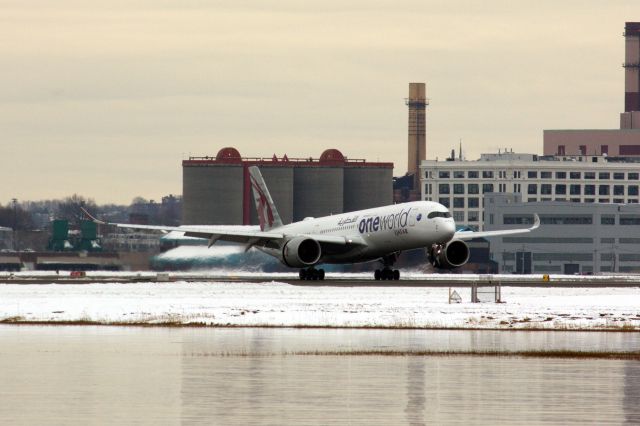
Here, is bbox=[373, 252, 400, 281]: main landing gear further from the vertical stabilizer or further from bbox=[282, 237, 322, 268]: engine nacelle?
the vertical stabilizer

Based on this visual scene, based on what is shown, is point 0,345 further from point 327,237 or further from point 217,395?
point 327,237

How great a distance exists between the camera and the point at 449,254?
89312 mm

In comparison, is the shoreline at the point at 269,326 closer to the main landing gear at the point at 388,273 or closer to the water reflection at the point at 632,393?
the water reflection at the point at 632,393

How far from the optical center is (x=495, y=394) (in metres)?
30.5

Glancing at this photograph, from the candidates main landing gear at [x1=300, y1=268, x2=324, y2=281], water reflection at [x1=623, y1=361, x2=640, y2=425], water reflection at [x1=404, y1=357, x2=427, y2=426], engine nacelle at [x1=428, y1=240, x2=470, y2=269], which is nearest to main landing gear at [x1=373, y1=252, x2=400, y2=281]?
engine nacelle at [x1=428, y1=240, x2=470, y2=269]

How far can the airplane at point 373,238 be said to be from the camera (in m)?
85.9

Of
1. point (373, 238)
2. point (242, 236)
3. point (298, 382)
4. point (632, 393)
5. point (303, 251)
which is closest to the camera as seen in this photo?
point (632, 393)

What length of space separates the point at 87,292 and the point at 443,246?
24830 millimetres

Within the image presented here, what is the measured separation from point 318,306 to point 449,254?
97.4 ft

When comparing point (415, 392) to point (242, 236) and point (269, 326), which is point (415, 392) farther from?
point (242, 236)

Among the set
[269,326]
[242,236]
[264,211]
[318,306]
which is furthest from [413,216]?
[269,326]

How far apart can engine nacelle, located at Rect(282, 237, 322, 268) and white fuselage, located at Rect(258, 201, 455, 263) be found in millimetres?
1028

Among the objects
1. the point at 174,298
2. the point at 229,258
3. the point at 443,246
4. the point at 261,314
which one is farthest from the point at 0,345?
the point at 229,258

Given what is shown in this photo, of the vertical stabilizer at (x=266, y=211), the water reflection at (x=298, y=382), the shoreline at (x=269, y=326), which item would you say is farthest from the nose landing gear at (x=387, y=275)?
the water reflection at (x=298, y=382)
